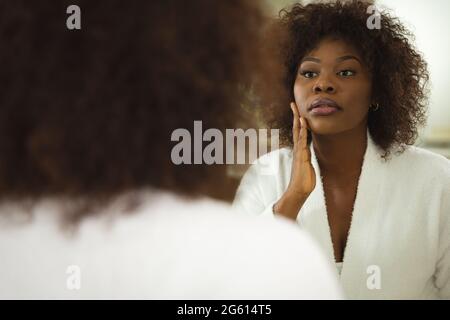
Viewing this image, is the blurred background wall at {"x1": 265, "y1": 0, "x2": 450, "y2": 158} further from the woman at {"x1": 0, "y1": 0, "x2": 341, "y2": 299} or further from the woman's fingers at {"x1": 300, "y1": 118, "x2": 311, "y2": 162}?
→ the woman at {"x1": 0, "y1": 0, "x2": 341, "y2": 299}

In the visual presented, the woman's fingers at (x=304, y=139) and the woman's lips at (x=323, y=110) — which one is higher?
the woman's lips at (x=323, y=110)

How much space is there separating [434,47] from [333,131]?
24 centimetres

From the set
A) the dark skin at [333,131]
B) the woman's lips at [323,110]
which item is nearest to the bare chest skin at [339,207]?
the dark skin at [333,131]

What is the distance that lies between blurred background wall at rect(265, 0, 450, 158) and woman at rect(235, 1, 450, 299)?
0.10 feet

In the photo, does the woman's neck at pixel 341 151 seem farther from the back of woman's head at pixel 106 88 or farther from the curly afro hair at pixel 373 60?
the back of woman's head at pixel 106 88

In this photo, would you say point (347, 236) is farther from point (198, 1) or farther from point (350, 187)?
point (198, 1)

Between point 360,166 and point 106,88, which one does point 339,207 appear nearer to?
point 360,166

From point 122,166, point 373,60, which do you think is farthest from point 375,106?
point 122,166

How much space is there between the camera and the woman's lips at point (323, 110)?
76 cm

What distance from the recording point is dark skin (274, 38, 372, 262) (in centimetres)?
75

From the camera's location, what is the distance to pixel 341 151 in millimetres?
793

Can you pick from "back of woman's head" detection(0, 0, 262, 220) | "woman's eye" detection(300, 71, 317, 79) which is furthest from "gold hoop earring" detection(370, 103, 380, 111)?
"back of woman's head" detection(0, 0, 262, 220)

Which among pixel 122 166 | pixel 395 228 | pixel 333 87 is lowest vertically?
pixel 395 228

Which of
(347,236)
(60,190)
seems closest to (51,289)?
(60,190)
